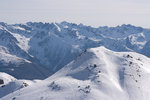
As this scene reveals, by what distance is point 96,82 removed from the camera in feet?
251

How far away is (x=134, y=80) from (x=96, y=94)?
15144 mm

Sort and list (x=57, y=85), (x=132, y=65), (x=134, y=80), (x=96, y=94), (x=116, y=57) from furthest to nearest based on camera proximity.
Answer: (x=116, y=57) → (x=132, y=65) → (x=134, y=80) → (x=57, y=85) → (x=96, y=94)

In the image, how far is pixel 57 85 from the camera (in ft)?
247

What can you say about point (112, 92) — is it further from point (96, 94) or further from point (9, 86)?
point (9, 86)

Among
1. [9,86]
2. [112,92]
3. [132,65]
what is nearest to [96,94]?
[112,92]

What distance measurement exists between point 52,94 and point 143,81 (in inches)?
1017

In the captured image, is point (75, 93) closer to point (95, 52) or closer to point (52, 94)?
point (52, 94)

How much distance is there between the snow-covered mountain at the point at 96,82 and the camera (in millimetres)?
71375

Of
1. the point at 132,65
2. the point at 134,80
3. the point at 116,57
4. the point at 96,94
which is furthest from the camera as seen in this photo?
the point at 116,57

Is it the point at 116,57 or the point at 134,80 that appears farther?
the point at 116,57

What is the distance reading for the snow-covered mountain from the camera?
71.4 meters

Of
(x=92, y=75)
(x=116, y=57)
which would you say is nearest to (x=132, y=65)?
(x=116, y=57)

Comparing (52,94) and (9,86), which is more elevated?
(52,94)

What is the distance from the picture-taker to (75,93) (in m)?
70.9
